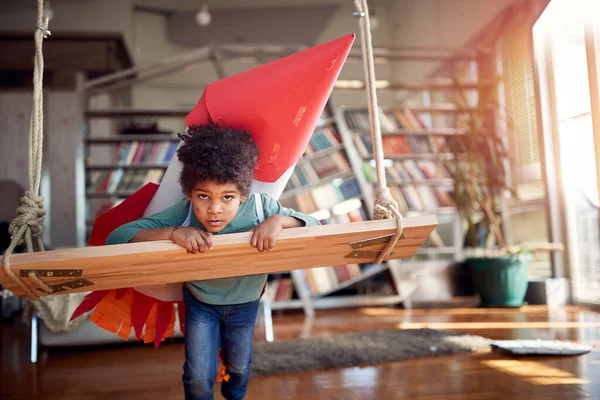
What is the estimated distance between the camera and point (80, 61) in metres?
6.11

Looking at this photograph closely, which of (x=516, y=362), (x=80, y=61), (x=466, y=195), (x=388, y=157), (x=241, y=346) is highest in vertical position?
(x=80, y=61)

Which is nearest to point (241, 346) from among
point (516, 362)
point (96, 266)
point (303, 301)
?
point (96, 266)

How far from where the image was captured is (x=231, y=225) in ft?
4.39

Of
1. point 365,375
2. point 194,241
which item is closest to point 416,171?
point 365,375

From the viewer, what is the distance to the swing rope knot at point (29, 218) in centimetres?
114

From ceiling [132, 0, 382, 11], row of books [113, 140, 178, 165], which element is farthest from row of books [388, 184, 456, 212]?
ceiling [132, 0, 382, 11]

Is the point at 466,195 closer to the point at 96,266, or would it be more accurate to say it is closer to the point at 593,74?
the point at 593,74

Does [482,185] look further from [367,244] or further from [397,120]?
[367,244]

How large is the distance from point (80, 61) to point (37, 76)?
5529 mm

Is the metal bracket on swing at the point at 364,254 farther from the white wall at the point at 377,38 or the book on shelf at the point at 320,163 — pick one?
the white wall at the point at 377,38

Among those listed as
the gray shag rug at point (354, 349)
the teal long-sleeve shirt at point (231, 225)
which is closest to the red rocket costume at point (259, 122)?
the teal long-sleeve shirt at point (231, 225)

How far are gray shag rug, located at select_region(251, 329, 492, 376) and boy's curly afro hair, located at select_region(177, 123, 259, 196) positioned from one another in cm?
110

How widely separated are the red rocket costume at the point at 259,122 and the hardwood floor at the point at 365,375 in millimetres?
488

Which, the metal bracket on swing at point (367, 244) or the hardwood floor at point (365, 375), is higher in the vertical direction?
the metal bracket on swing at point (367, 244)
